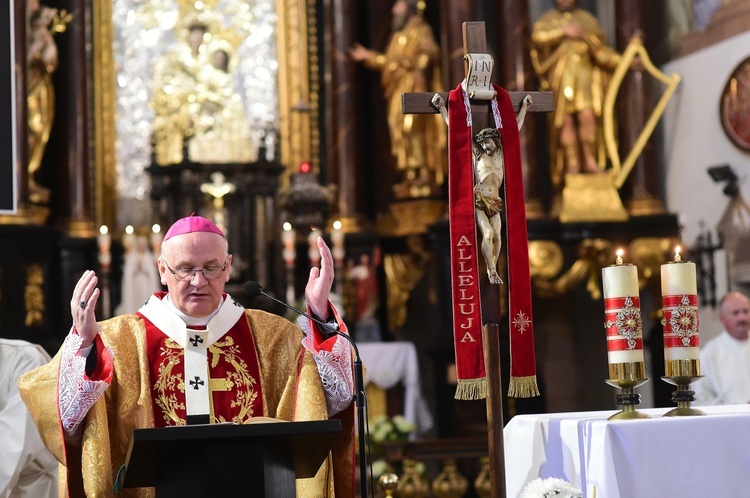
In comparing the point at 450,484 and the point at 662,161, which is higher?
the point at 662,161

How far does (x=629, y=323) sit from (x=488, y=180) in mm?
1030

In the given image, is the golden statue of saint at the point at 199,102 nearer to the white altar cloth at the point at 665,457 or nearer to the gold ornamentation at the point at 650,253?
the gold ornamentation at the point at 650,253

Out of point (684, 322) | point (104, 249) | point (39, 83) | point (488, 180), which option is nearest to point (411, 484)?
point (104, 249)

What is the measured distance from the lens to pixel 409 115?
11.3 m

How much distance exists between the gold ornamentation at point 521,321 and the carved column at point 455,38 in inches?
226

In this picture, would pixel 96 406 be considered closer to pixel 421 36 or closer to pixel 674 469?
pixel 674 469

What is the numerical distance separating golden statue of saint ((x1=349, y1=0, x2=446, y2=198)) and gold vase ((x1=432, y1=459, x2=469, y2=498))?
9.81ft

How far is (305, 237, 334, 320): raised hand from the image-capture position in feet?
15.3

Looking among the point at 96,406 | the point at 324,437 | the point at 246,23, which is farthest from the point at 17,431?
the point at 246,23

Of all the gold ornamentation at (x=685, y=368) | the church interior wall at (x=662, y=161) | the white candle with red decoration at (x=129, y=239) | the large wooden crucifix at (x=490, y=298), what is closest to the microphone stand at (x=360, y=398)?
the large wooden crucifix at (x=490, y=298)

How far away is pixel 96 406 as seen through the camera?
15.3 ft

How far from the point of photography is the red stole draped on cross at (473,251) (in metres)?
5.37

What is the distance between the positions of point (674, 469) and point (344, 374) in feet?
4.18

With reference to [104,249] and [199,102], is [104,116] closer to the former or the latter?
[199,102]
